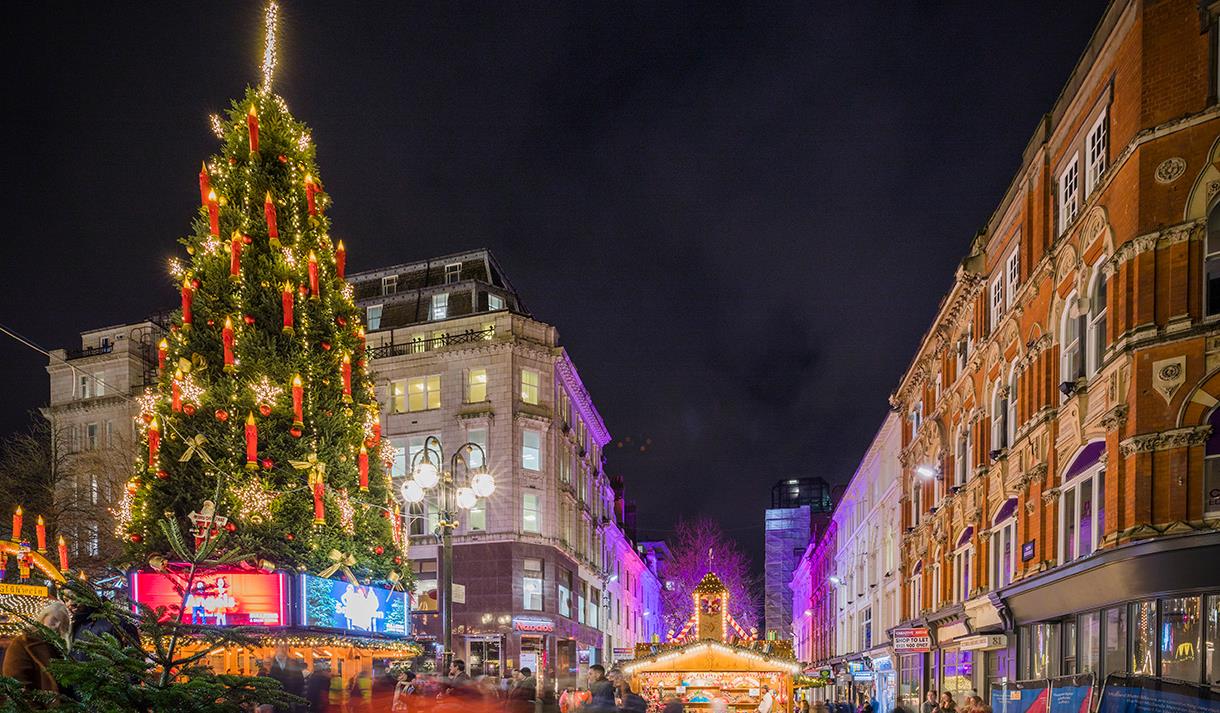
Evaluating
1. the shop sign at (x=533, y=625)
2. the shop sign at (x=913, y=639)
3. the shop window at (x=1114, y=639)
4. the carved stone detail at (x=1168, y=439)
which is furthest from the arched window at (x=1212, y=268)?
the shop sign at (x=533, y=625)

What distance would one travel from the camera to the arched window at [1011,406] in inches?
803

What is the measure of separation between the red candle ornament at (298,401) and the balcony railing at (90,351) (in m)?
36.1

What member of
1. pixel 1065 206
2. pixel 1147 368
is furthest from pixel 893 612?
pixel 1147 368

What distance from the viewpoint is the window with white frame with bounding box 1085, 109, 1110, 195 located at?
15.4 metres

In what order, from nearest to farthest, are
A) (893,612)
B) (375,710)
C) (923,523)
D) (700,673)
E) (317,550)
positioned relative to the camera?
(375,710), (317,550), (700,673), (923,523), (893,612)

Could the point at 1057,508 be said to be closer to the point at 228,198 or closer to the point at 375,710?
the point at 375,710

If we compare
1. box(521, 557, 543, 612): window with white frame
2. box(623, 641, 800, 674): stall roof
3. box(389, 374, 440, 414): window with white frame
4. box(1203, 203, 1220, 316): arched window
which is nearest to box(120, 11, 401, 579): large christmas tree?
box(623, 641, 800, 674): stall roof

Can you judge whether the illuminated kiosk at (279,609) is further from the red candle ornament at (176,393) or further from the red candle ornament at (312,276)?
the red candle ornament at (312,276)

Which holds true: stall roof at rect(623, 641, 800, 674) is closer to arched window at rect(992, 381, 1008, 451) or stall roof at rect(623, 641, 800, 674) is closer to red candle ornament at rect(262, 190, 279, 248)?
arched window at rect(992, 381, 1008, 451)

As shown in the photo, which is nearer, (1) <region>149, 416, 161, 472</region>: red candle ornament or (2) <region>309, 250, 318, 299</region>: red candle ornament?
(1) <region>149, 416, 161, 472</region>: red candle ornament

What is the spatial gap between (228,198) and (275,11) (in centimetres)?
478

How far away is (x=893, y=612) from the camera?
35.8 metres

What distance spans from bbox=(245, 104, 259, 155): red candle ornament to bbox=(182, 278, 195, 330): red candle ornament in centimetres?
323

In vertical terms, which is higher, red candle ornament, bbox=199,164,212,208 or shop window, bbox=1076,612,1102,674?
red candle ornament, bbox=199,164,212,208
